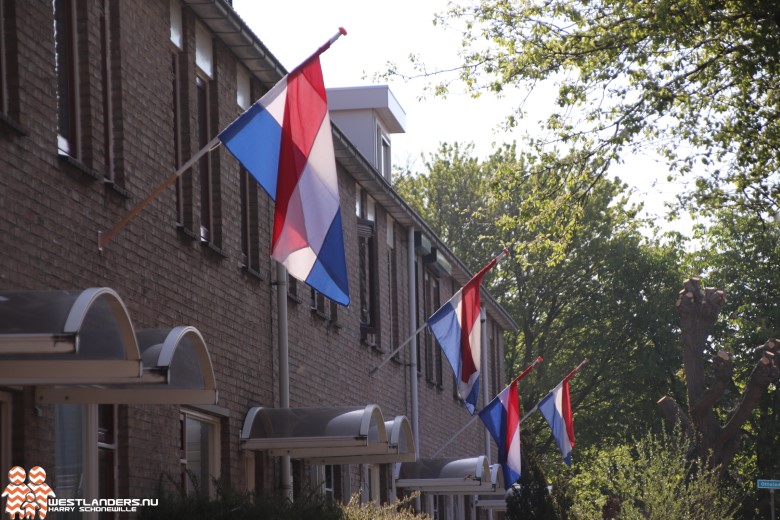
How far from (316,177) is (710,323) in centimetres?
2800

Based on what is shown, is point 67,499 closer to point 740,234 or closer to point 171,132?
point 171,132

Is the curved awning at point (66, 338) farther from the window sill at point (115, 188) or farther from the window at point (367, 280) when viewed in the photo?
the window at point (367, 280)

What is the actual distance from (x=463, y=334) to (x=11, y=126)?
39.0ft

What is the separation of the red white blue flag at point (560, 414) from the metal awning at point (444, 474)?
392 cm

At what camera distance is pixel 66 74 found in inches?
475

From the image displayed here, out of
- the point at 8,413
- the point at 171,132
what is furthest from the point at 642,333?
the point at 8,413

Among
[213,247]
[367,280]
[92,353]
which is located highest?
[367,280]

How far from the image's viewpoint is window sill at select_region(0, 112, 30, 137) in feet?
33.7

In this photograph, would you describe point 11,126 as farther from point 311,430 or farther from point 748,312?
point 748,312

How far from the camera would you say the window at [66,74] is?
39.0ft

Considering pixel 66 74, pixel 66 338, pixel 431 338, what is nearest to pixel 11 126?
pixel 66 74

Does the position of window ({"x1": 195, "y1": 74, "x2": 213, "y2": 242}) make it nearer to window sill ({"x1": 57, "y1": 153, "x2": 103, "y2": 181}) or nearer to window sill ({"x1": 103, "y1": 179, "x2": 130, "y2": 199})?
window sill ({"x1": 103, "y1": 179, "x2": 130, "y2": 199})

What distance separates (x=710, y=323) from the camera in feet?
125

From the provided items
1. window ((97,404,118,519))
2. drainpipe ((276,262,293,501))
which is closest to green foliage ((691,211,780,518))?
drainpipe ((276,262,293,501))
